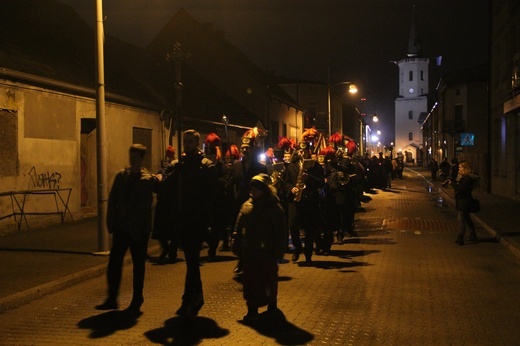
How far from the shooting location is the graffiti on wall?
1345 centimetres

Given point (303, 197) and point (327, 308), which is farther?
point (303, 197)

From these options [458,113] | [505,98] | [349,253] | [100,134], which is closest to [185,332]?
[100,134]

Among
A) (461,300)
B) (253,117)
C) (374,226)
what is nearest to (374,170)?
(253,117)

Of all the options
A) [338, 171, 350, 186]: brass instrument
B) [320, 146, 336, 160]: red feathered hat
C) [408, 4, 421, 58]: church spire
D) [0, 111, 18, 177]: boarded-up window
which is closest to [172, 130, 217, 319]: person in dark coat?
[320, 146, 336, 160]: red feathered hat

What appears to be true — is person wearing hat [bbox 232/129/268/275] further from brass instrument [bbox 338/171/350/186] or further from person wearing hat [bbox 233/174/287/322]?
brass instrument [bbox 338/171/350/186]

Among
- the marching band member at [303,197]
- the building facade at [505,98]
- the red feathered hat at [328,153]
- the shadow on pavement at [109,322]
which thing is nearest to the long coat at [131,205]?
the shadow on pavement at [109,322]

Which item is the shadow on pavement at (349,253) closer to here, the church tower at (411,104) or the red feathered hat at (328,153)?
the red feathered hat at (328,153)

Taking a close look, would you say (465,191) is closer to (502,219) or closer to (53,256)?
(502,219)

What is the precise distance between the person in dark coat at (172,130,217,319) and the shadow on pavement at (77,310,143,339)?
55 centimetres

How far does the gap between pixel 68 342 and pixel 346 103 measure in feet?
265

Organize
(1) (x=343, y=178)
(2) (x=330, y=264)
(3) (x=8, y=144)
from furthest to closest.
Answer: (3) (x=8, y=144) → (1) (x=343, y=178) → (2) (x=330, y=264)

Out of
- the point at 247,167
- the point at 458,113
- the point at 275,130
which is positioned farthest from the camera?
the point at 458,113

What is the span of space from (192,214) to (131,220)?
708mm

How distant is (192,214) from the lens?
6.11 metres
